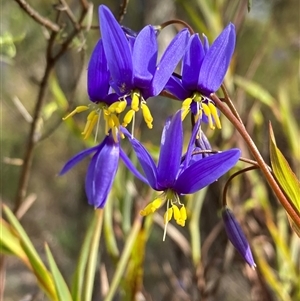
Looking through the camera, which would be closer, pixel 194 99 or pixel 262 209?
pixel 194 99

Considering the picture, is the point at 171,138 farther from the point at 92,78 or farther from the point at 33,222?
the point at 33,222

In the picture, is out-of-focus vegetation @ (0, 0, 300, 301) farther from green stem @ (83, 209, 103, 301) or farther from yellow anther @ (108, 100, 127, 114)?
yellow anther @ (108, 100, 127, 114)

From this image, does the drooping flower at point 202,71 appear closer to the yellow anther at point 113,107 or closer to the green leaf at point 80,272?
the yellow anther at point 113,107

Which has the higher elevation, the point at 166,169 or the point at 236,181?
the point at 166,169

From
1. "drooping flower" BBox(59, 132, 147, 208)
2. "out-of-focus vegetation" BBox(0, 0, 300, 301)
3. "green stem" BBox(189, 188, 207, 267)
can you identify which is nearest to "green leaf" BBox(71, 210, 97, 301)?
"out-of-focus vegetation" BBox(0, 0, 300, 301)

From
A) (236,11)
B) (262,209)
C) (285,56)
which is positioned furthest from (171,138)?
(285,56)

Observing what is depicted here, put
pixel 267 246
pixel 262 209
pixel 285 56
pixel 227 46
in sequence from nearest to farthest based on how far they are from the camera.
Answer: pixel 227 46 < pixel 262 209 < pixel 267 246 < pixel 285 56

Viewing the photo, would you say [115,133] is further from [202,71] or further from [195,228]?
[195,228]
